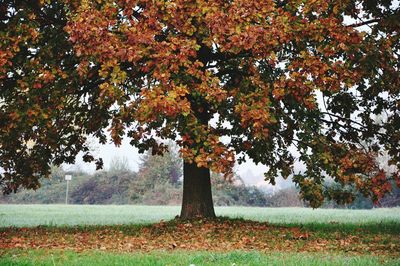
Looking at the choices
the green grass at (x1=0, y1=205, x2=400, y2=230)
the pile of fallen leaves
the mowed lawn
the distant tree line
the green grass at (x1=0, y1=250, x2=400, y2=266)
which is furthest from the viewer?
the distant tree line

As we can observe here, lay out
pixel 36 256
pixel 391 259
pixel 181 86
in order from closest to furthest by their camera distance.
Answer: pixel 391 259 → pixel 36 256 → pixel 181 86

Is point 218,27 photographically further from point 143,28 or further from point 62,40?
point 62,40

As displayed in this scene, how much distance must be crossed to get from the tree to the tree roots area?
1.70 m

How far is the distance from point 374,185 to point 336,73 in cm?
313

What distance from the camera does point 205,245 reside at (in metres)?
11.8

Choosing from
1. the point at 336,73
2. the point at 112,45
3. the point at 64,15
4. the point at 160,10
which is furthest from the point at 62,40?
the point at 336,73

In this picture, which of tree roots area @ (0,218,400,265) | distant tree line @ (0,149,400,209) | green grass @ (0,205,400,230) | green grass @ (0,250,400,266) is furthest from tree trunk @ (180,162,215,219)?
distant tree line @ (0,149,400,209)

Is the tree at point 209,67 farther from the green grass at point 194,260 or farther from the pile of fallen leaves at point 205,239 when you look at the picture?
the green grass at point 194,260

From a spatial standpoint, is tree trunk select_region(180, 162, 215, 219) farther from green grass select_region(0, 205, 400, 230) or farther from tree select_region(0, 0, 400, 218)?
green grass select_region(0, 205, 400, 230)

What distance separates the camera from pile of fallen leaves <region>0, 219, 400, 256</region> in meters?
11.3

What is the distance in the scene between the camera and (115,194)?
50.5 meters

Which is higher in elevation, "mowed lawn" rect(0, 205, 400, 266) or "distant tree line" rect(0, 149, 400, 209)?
"distant tree line" rect(0, 149, 400, 209)

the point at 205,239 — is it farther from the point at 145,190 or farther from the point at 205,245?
the point at 145,190

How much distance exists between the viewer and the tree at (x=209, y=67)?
12500 mm
